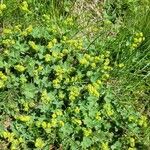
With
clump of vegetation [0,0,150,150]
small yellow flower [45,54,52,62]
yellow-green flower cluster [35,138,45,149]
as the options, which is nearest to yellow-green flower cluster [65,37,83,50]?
clump of vegetation [0,0,150,150]

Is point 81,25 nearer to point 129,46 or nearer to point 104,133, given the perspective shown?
point 129,46

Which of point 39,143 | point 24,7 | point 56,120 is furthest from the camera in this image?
point 24,7

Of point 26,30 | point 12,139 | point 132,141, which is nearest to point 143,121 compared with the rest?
point 132,141

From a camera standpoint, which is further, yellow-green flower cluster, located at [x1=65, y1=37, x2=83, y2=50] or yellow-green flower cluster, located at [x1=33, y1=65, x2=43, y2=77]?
yellow-green flower cluster, located at [x1=65, y1=37, x2=83, y2=50]

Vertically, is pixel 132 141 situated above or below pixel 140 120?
below

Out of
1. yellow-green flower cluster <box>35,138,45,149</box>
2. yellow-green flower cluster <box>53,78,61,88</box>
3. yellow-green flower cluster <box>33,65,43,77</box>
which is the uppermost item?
yellow-green flower cluster <box>33,65,43,77</box>

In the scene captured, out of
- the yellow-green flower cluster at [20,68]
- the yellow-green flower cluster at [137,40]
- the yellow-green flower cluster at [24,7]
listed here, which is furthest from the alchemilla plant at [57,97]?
the yellow-green flower cluster at [137,40]

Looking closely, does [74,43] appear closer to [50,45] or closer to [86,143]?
[50,45]

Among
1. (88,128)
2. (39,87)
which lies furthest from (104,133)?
(39,87)

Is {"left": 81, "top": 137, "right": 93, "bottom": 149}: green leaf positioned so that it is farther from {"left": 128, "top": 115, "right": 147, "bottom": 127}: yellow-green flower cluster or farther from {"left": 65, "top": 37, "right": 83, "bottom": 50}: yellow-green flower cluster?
{"left": 65, "top": 37, "right": 83, "bottom": 50}: yellow-green flower cluster

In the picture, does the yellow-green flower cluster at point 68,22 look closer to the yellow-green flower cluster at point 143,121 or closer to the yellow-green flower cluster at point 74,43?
the yellow-green flower cluster at point 74,43
